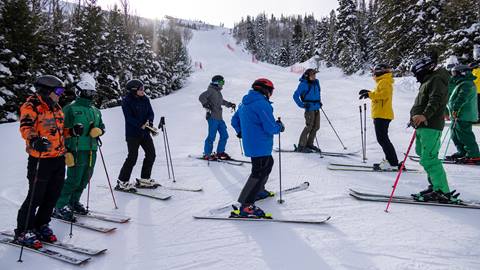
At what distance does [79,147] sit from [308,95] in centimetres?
543

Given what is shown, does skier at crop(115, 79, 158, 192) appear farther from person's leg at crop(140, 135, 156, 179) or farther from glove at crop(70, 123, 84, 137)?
glove at crop(70, 123, 84, 137)

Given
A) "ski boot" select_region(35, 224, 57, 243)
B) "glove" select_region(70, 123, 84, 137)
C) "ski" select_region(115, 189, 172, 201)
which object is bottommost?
"ski" select_region(115, 189, 172, 201)

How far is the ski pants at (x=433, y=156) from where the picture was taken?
4.86 meters

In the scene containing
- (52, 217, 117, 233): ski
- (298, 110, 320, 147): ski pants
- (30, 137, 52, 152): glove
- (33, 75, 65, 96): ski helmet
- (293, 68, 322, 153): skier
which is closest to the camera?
(30, 137, 52, 152): glove

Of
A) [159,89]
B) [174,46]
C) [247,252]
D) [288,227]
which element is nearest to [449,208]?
[288,227]

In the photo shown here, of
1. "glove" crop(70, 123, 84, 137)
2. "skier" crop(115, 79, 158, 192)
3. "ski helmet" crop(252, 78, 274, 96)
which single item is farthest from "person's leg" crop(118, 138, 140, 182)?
"ski helmet" crop(252, 78, 274, 96)

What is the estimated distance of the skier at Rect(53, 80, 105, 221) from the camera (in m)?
4.82

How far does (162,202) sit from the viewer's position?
5.71m

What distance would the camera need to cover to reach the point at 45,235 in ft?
13.4

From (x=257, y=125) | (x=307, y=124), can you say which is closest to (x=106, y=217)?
(x=257, y=125)

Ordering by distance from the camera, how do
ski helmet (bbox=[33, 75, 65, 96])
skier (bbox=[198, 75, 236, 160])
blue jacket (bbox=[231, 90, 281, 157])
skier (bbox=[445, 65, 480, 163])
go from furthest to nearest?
skier (bbox=[198, 75, 236, 160]), skier (bbox=[445, 65, 480, 163]), blue jacket (bbox=[231, 90, 281, 157]), ski helmet (bbox=[33, 75, 65, 96])

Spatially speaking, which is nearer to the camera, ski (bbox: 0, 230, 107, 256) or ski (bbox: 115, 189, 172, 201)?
ski (bbox: 0, 230, 107, 256)

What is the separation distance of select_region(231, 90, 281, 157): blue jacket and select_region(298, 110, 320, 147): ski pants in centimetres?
410

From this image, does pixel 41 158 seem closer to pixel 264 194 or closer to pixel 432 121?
pixel 264 194
